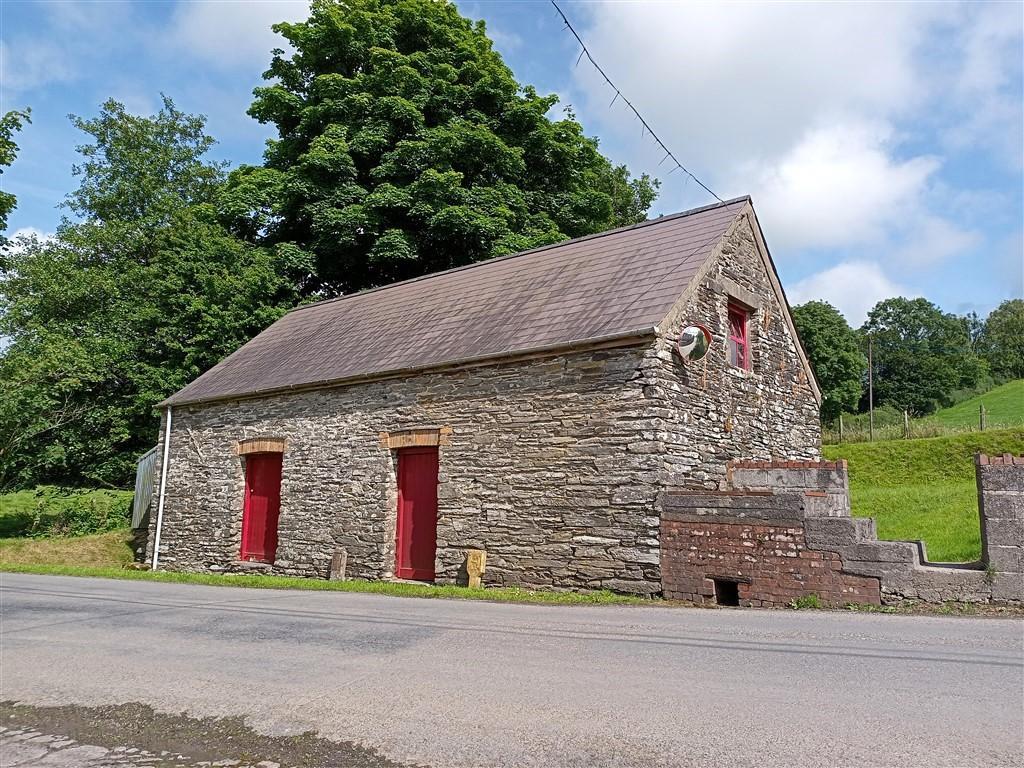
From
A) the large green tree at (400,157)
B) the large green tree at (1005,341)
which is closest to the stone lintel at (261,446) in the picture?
the large green tree at (400,157)

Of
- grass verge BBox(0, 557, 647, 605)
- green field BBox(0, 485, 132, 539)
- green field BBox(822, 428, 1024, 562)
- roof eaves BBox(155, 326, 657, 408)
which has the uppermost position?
roof eaves BBox(155, 326, 657, 408)

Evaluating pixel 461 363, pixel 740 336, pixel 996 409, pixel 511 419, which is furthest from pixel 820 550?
pixel 996 409

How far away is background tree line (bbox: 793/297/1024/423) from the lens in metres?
50.9

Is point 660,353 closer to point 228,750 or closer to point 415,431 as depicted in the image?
point 415,431

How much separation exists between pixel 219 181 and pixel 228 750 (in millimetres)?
35933

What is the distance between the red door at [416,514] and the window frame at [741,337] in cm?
565

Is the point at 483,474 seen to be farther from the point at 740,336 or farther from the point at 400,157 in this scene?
the point at 400,157

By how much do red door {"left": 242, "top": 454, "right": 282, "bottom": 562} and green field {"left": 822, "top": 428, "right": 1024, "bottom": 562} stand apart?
40.1 ft

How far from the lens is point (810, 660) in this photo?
585 centimetres

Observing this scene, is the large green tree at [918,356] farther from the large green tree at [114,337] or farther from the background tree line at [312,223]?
the large green tree at [114,337]

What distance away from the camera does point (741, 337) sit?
1352 cm

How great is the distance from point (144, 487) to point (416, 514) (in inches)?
394

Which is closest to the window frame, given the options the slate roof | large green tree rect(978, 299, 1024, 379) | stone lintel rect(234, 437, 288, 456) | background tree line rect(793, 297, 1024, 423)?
the slate roof

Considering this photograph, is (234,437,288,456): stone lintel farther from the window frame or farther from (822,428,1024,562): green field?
(822,428,1024,562): green field
